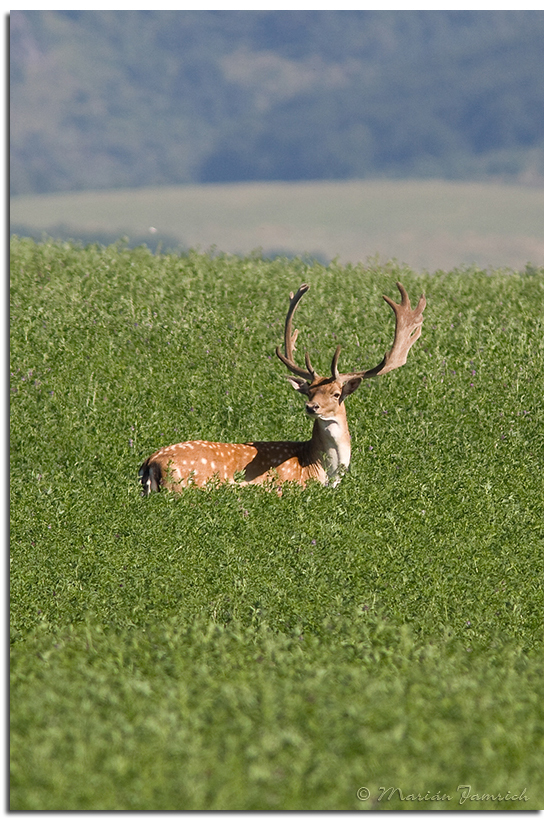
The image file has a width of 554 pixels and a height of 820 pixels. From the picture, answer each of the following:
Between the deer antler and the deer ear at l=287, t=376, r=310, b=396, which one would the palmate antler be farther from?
the deer ear at l=287, t=376, r=310, b=396

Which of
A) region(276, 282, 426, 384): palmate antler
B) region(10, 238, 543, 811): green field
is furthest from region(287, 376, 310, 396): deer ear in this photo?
region(10, 238, 543, 811): green field

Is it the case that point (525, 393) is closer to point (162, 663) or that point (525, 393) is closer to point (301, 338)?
point (301, 338)

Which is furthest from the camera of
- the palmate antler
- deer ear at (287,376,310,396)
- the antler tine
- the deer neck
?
the palmate antler

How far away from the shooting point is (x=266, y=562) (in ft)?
36.4

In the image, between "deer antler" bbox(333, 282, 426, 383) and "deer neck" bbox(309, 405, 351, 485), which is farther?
"deer antler" bbox(333, 282, 426, 383)

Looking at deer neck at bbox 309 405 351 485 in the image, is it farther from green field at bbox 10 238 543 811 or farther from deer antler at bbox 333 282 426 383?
deer antler at bbox 333 282 426 383

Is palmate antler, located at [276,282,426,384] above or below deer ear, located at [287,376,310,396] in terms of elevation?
above

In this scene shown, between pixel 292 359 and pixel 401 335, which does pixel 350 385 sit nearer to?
pixel 292 359

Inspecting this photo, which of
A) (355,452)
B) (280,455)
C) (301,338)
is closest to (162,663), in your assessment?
(280,455)

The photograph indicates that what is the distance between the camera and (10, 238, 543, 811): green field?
19.7 feet

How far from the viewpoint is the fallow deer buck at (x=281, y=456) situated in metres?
13.3

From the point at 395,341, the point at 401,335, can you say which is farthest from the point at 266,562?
the point at 401,335

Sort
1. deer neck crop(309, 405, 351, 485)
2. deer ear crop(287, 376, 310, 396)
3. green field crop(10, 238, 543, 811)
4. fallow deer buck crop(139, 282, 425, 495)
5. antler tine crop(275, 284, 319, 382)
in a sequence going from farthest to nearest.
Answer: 1. antler tine crop(275, 284, 319, 382)
2. deer ear crop(287, 376, 310, 396)
3. deer neck crop(309, 405, 351, 485)
4. fallow deer buck crop(139, 282, 425, 495)
5. green field crop(10, 238, 543, 811)

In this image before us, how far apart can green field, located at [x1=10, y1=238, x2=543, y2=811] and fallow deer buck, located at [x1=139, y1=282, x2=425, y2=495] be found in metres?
0.37
